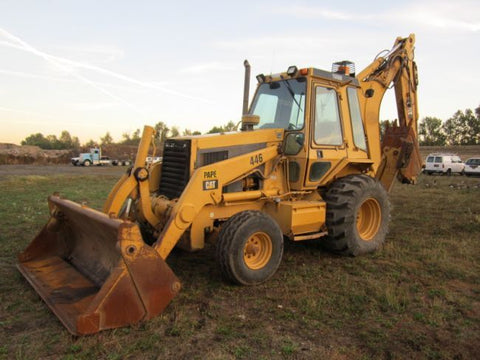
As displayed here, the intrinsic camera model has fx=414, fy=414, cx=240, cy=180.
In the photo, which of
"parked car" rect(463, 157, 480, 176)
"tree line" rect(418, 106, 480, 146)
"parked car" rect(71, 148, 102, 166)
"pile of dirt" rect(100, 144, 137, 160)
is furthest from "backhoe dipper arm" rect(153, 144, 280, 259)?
"tree line" rect(418, 106, 480, 146)

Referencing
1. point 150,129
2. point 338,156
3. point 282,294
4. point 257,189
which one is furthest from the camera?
point 338,156

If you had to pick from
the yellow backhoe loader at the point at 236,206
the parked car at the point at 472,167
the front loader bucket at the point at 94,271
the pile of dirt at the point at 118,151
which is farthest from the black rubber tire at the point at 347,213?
the pile of dirt at the point at 118,151

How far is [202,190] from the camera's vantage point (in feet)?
18.1

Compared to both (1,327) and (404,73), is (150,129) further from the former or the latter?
(404,73)

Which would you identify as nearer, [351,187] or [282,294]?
[282,294]

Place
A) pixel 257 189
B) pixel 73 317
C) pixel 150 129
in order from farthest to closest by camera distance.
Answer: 1. pixel 257 189
2. pixel 150 129
3. pixel 73 317

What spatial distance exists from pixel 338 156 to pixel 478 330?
3.38 metres

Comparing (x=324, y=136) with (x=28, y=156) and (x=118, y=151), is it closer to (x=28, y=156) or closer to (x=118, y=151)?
(x=28, y=156)

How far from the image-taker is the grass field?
391 cm

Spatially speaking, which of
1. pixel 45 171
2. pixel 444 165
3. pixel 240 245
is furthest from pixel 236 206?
pixel 45 171

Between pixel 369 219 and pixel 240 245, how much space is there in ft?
10.7

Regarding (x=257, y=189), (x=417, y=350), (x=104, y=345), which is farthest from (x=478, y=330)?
(x=104, y=345)

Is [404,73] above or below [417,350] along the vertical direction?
above

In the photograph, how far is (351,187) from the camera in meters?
6.85
